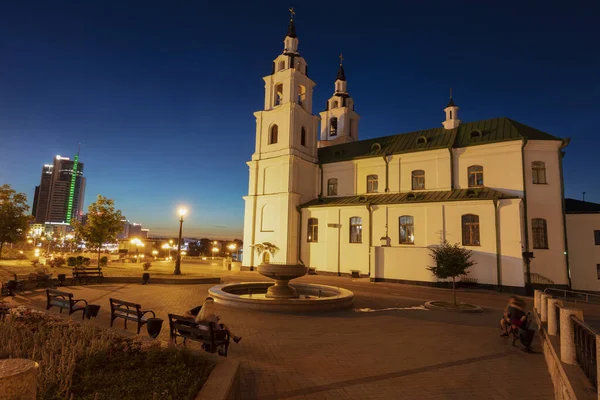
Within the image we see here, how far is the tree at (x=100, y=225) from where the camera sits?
108 feet

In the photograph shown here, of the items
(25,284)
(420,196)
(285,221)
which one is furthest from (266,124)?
(25,284)

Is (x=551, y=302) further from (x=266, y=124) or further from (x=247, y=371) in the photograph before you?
(x=266, y=124)

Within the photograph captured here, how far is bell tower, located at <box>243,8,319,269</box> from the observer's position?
3419 centimetres

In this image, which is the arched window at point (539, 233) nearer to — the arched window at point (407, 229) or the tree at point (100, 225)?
the arched window at point (407, 229)

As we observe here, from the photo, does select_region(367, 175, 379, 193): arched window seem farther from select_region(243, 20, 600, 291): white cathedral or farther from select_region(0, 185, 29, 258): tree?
select_region(0, 185, 29, 258): tree

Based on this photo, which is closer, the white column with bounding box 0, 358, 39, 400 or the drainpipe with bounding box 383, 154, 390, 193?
the white column with bounding box 0, 358, 39, 400

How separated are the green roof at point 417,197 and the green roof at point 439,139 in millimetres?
4296

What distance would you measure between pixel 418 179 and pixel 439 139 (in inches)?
169

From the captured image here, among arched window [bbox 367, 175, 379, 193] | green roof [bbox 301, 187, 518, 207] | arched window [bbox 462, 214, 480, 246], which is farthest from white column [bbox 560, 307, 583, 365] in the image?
arched window [bbox 367, 175, 379, 193]

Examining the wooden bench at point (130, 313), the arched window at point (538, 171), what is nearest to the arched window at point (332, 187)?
the arched window at point (538, 171)

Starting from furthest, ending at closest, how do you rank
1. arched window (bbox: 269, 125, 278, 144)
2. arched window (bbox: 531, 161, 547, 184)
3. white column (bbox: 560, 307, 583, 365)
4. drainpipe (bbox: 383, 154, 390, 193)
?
arched window (bbox: 269, 125, 278, 144) → drainpipe (bbox: 383, 154, 390, 193) → arched window (bbox: 531, 161, 547, 184) → white column (bbox: 560, 307, 583, 365)

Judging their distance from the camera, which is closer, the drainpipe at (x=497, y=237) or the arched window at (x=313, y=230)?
the drainpipe at (x=497, y=237)

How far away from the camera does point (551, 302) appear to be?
8500mm

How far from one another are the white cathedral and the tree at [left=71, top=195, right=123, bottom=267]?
13742mm
